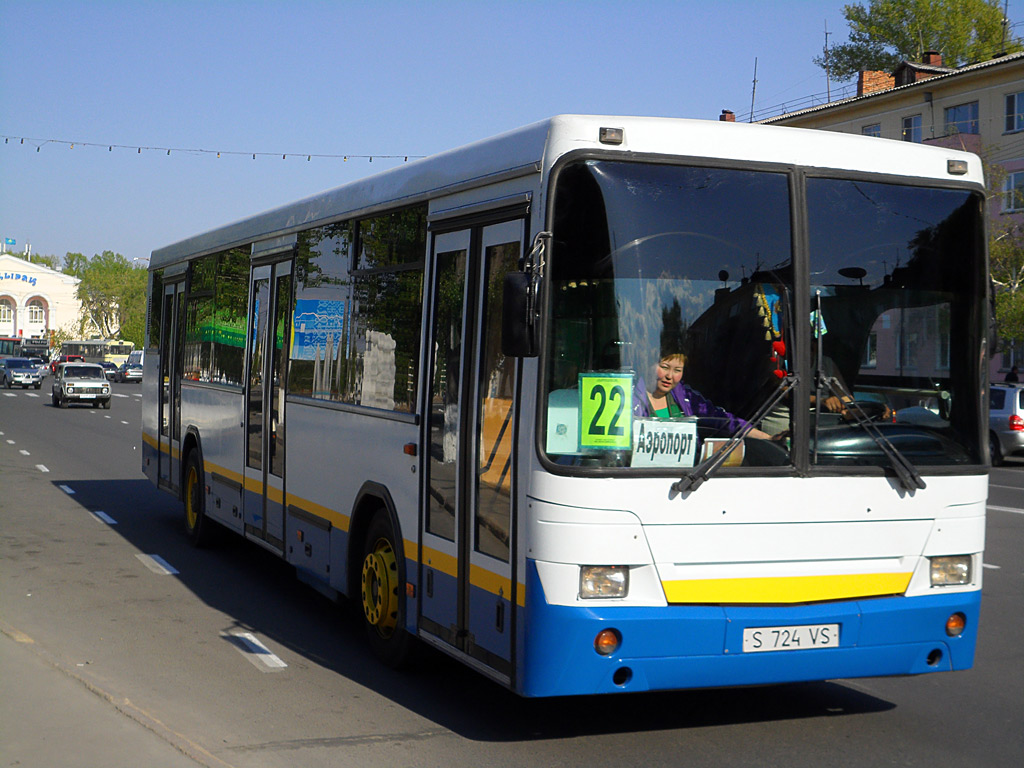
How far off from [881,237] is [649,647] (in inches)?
88.4

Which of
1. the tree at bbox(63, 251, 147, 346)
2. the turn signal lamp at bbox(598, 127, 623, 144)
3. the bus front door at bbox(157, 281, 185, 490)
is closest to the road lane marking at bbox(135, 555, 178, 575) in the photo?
the bus front door at bbox(157, 281, 185, 490)

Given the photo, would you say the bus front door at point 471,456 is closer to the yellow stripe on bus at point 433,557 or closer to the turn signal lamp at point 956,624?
the yellow stripe on bus at point 433,557

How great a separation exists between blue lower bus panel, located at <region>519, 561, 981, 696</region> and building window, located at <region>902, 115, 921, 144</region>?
49.1 metres

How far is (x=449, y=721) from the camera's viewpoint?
20.6 feet

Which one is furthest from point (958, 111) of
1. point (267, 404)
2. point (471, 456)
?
point (471, 456)

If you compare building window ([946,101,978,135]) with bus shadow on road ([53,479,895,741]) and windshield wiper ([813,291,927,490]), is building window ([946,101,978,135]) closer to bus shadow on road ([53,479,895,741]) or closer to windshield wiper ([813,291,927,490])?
bus shadow on road ([53,479,895,741])

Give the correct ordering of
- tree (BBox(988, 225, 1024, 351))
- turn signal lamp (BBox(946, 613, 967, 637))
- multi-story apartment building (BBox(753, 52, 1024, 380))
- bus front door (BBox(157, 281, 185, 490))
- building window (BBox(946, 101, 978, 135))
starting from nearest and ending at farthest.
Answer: turn signal lamp (BBox(946, 613, 967, 637)) < bus front door (BBox(157, 281, 185, 490)) < tree (BBox(988, 225, 1024, 351)) < multi-story apartment building (BBox(753, 52, 1024, 380)) < building window (BBox(946, 101, 978, 135))

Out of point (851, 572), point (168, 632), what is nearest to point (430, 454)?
point (851, 572)

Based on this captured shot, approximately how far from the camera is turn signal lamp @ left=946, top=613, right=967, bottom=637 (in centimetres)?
591

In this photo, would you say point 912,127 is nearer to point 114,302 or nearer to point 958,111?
point 958,111

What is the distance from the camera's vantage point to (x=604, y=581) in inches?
211

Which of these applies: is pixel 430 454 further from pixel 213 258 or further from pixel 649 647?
pixel 213 258

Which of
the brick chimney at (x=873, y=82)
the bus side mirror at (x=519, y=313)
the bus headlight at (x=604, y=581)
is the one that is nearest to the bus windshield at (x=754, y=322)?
the bus side mirror at (x=519, y=313)

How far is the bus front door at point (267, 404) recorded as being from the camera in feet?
31.2
